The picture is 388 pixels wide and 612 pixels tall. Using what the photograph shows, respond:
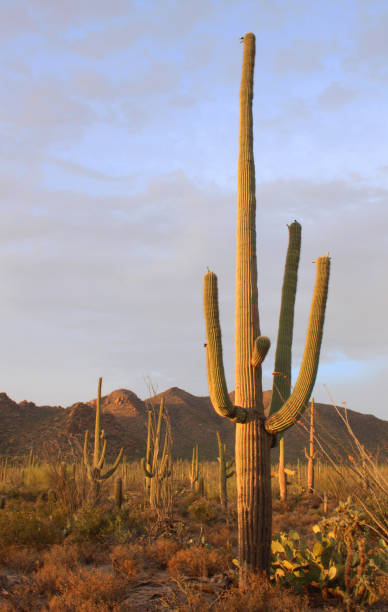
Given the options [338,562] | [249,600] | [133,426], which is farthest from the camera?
[133,426]

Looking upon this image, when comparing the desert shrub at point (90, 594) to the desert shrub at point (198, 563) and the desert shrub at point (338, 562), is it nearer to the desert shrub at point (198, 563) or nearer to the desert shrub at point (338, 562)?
the desert shrub at point (198, 563)

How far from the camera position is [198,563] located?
8195 millimetres

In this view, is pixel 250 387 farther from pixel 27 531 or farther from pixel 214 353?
pixel 27 531

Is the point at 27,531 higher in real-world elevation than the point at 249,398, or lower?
lower

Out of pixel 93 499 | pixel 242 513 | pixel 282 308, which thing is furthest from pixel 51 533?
pixel 282 308

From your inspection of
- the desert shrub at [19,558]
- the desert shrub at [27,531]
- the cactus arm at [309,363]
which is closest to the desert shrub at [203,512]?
the desert shrub at [27,531]

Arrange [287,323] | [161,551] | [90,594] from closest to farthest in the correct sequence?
[90,594], [287,323], [161,551]

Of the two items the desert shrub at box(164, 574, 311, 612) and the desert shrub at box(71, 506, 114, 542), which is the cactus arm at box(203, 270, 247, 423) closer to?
the desert shrub at box(164, 574, 311, 612)

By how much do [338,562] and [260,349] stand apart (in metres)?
2.85

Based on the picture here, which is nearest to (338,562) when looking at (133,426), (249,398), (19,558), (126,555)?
(249,398)

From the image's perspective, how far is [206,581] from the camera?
7.15m

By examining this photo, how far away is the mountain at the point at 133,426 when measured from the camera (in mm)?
36906

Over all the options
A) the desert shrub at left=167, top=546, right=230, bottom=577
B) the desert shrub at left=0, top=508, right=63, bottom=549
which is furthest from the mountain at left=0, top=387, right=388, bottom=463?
the desert shrub at left=167, top=546, right=230, bottom=577

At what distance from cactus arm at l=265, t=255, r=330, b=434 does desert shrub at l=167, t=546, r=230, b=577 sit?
281 centimetres
